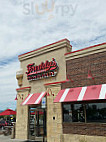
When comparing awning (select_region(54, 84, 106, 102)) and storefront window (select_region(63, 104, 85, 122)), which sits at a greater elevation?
awning (select_region(54, 84, 106, 102))

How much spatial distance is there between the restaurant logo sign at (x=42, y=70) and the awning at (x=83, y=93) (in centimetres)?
211

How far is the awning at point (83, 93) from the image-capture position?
951 cm

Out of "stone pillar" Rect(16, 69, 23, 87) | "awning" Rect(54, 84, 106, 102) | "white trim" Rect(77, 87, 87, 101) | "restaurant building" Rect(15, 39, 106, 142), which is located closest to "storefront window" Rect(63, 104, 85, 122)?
"restaurant building" Rect(15, 39, 106, 142)

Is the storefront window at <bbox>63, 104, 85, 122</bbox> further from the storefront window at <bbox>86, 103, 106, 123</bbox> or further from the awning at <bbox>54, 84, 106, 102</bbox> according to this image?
the awning at <bbox>54, 84, 106, 102</bbox>

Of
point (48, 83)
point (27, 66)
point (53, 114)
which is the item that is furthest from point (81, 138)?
point (27, 66)

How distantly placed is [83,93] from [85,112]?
56.8 inches

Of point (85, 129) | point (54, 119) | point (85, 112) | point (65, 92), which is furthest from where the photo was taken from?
point (54, 119)

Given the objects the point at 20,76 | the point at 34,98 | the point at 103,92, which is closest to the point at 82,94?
the point at 103,92

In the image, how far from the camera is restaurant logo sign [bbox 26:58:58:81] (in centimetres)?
1293

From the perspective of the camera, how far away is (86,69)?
11.2 metres

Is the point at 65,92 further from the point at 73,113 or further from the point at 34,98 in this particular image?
the point at 34,98

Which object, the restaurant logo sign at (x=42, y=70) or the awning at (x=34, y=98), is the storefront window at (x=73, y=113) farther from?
the restaurant logo sign at (x=42, y=70)

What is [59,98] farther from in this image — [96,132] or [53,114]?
[96,132]

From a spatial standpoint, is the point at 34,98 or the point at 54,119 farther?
the point at 34,98
